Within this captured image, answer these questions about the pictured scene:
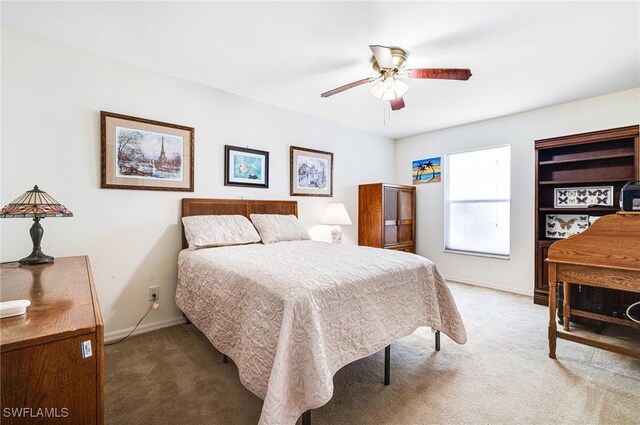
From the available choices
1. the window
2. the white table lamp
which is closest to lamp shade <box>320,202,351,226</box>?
the white table lamp

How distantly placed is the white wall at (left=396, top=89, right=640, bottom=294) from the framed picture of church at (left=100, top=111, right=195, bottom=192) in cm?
361

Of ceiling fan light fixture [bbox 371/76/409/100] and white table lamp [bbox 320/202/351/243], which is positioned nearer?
ceiling fan light fixture [bbox 371/76/409/100]

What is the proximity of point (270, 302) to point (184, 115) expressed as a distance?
7.43 ft

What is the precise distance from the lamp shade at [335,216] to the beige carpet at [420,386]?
1.68m

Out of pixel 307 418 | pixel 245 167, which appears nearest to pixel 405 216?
pixel 245 167

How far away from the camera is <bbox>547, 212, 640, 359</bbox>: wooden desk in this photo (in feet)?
5.98

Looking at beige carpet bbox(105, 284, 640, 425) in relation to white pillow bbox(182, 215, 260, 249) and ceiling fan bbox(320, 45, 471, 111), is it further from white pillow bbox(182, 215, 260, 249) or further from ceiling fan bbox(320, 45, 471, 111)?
ceiling fan bbox(320, 45, 471, 111)

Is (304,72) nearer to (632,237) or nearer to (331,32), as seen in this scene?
(331,32)

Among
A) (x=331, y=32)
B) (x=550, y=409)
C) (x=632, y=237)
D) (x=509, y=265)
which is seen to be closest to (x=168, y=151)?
(x=331, y=32)

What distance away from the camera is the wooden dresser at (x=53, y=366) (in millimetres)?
730

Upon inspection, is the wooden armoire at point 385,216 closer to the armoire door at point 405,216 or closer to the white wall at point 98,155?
the armoire door at point 405,216

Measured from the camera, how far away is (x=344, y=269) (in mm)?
1691

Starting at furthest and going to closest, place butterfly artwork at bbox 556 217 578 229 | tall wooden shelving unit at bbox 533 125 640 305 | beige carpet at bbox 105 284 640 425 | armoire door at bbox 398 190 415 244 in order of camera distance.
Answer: armoire door at bbox 398 190 415 244 → butterfly artwork at bbox 556 217 578 229 → tall wooden shelving unit at bbox 533 125 640 305 → beige carpet at bbox 105 284 640 425

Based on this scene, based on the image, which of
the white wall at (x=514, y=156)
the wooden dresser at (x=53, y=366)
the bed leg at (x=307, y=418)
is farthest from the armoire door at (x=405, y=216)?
the wooden dresser at (x=53, y=366)
